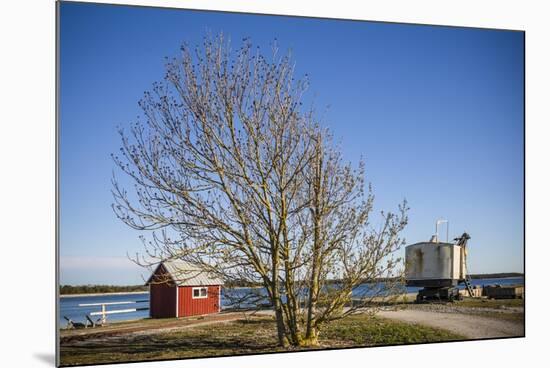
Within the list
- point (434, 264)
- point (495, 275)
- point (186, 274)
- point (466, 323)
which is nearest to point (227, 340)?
point (186, 274)

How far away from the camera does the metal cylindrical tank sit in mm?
8867

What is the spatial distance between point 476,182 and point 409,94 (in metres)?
1.25

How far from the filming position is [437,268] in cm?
912

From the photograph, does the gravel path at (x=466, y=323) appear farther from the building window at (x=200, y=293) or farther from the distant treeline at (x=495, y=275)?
the building window at (x=200, y=293)

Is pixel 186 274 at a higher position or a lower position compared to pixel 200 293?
higher

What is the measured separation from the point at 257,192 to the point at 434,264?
222 centimetres

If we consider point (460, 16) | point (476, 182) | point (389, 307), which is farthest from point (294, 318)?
point (460, 16)

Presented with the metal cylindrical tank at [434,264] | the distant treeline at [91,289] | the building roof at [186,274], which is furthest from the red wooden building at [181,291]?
the metal cylindrical tank at [434,264]

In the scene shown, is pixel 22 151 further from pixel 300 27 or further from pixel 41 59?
pixel 300 27

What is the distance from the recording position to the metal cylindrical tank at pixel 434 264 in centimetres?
887

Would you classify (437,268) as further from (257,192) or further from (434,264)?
(257,192)

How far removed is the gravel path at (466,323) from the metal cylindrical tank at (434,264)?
341 mm

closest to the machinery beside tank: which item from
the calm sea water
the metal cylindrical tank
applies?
the metal cylindrical tank

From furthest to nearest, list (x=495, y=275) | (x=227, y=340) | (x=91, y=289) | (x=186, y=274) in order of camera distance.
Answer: (x=495, y=275)
(x=227, y=340)
(x=186, y=274)
(x=91, y=289)
